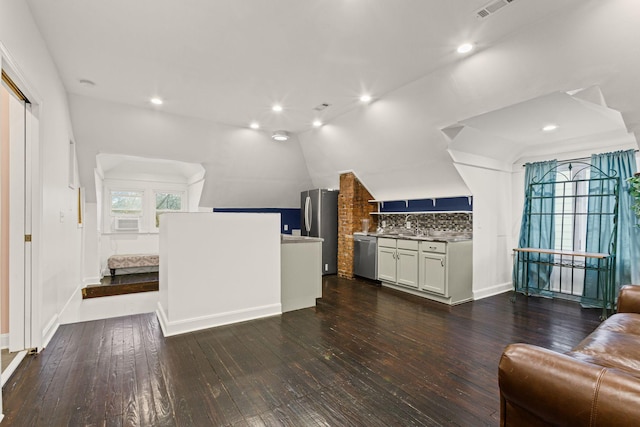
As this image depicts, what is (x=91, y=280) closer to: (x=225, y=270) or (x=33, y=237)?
(x=33, y=237)

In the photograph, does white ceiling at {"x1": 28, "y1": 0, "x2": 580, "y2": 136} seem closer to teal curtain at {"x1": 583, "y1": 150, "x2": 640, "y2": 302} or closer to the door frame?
the door frame

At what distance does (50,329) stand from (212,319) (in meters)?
1.53

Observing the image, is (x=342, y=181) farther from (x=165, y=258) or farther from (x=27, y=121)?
(x=27, y=121)

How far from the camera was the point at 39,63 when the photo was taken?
2.80 metres

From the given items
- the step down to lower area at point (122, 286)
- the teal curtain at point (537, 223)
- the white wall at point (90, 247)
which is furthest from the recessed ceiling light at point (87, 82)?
the teal curtain at point (537, 223)

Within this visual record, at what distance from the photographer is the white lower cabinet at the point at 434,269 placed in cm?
442

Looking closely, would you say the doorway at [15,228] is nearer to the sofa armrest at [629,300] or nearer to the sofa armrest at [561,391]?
the sofa armrest at [561,391]

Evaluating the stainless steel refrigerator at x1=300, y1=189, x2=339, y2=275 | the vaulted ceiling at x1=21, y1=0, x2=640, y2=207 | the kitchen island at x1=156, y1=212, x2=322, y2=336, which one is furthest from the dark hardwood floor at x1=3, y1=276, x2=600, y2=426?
the stainless steel refrigerator at x1=300, y1=189, x2=339, y2=275

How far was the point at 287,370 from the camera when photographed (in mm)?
2496

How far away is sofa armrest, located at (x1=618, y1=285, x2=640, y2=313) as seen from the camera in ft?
8.03

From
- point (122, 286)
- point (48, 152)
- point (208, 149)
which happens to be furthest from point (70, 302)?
point (208, 149)

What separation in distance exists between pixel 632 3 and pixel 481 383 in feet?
9.65

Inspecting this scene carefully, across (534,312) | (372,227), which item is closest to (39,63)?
(372,227)

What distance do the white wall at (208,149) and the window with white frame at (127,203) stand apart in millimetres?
1765
